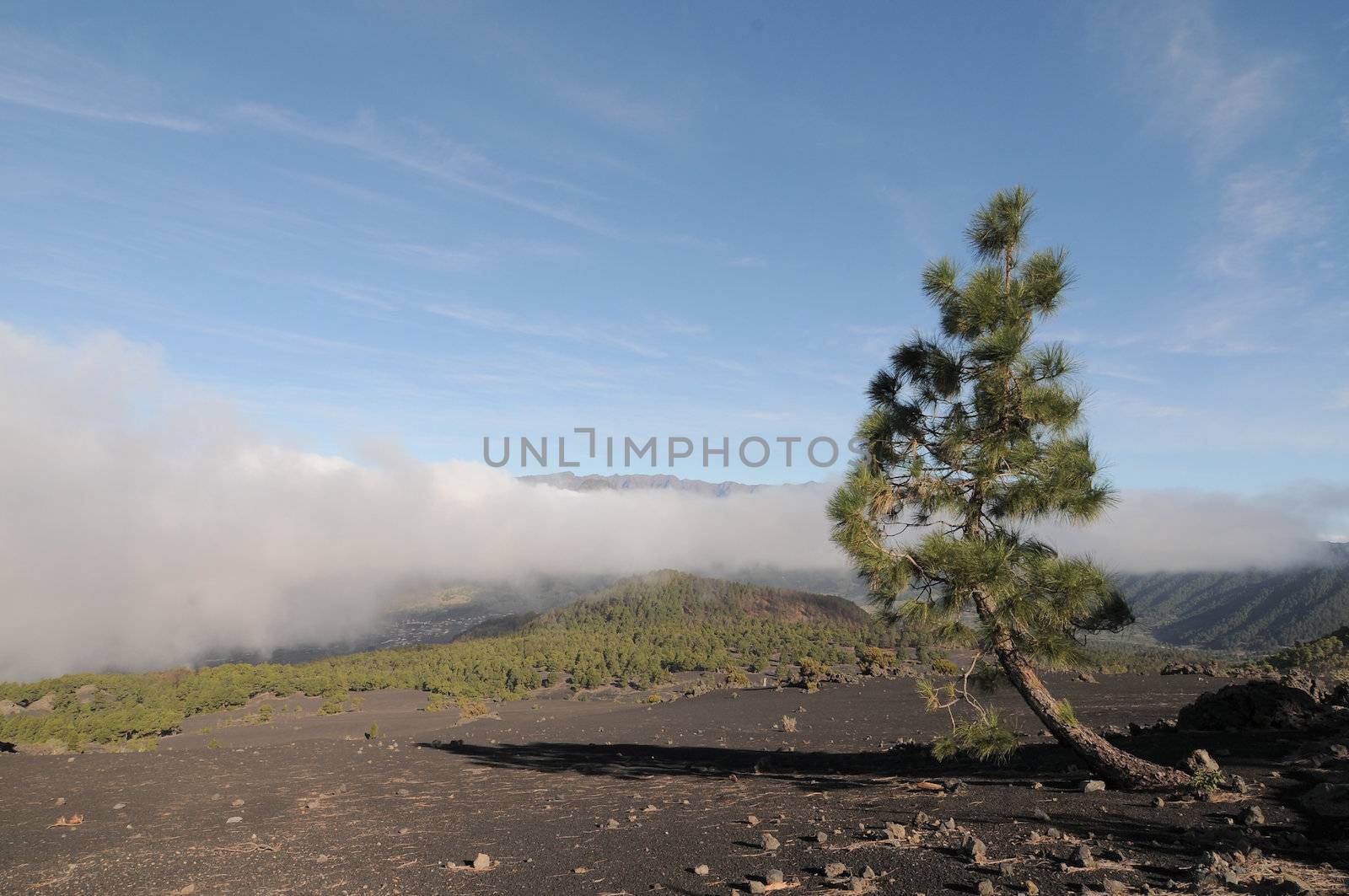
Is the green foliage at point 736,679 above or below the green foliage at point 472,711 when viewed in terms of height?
below

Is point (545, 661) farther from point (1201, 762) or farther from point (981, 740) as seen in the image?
point (1201, 762)

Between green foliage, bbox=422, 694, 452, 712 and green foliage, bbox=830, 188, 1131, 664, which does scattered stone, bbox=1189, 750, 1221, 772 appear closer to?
green foliage, bbox=830, 188, 1131, 664

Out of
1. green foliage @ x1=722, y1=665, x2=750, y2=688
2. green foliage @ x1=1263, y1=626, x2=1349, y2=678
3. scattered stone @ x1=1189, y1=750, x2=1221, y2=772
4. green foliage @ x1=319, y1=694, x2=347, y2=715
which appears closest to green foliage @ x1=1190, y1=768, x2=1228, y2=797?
scattered stone @ x1=1189, y1=750, x2=1221, y2=772

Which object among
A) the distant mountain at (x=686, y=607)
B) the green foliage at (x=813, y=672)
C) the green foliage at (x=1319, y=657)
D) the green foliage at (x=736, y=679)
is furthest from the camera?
the distant mountain at (x=686, y=607)

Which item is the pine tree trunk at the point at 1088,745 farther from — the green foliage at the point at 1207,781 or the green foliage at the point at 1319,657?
the green foliage at the point at 1319,657

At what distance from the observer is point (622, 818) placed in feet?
35.2

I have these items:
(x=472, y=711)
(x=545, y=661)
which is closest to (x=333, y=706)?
(x=472, y=711)

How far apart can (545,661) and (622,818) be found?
48.8 meters

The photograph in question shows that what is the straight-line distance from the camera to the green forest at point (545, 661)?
3497 cm

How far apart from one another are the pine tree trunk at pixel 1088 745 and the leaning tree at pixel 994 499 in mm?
22

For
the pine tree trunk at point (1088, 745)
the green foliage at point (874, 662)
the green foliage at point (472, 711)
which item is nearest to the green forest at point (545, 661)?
the green foliage at point (874, 662)

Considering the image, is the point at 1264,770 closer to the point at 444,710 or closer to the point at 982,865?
the point at 982,865

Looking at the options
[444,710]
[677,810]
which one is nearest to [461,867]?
[677,810]

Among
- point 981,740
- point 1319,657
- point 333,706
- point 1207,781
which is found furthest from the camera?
point 333,706
